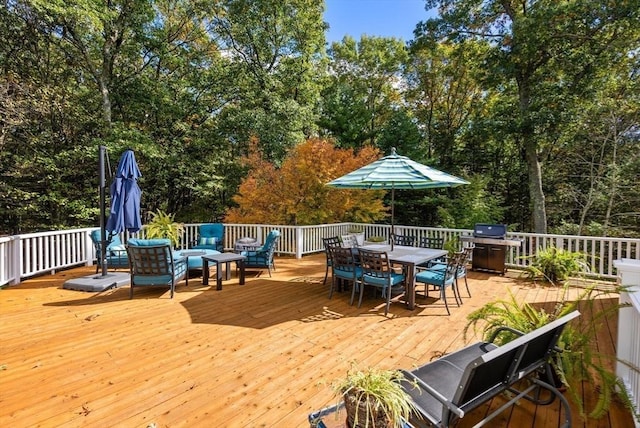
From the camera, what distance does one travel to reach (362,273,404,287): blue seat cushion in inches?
175

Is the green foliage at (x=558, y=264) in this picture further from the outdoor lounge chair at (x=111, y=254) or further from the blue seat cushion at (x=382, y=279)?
the outdoor lounge chair at (x=111, y=254)

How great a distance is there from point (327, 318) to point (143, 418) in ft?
7.81

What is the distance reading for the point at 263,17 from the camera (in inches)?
514

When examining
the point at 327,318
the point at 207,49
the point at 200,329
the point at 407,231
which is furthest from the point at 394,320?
the point at 207,49

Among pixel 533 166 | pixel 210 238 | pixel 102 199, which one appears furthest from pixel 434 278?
pixel 533 166

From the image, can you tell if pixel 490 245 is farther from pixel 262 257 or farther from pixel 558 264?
pixel 262 257

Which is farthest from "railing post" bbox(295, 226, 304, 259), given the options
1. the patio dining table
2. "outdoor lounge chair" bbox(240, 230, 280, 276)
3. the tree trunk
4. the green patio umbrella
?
the tree trunk

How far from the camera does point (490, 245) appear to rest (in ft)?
22.1

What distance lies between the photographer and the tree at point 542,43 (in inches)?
348

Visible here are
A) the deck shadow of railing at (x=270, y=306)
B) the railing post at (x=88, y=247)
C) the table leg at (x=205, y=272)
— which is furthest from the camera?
the railing post at (x=88, y=247)

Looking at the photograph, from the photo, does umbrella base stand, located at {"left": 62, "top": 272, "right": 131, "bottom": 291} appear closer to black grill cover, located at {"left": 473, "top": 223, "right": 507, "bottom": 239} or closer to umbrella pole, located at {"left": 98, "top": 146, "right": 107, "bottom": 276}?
umbrella pole, located at {"left": 98, "top": 146, "right": 107, "bottom": 276}

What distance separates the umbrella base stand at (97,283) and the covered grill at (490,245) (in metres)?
6.75

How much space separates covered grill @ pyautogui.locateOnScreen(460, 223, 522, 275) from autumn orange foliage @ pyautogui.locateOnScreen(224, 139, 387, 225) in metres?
4.05

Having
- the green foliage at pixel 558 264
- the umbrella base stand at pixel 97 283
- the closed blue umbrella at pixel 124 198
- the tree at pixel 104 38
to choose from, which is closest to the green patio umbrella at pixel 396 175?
the green foliage at pixel 558 264
